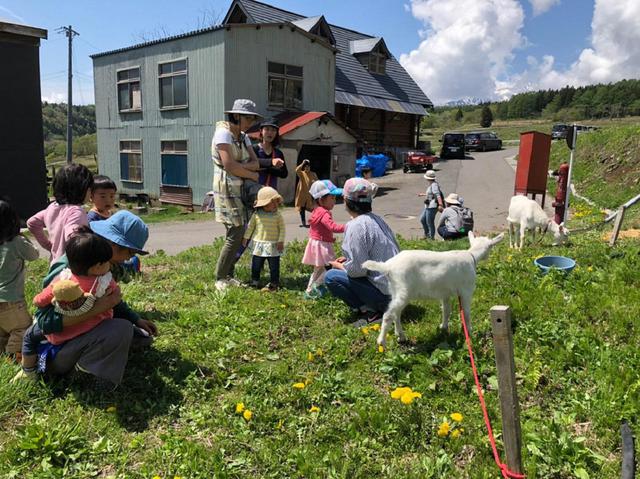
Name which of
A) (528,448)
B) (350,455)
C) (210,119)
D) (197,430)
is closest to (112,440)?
(197,430)

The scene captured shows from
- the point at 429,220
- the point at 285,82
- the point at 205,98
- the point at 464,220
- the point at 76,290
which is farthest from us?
the point at 285,82

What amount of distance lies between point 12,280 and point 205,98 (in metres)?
17.7

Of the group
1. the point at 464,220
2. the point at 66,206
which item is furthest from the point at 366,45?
the point at 66,206

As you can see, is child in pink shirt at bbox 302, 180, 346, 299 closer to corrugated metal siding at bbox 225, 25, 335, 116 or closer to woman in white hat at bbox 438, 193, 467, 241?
woman in white hat at bbox 438, 193, 467, 241

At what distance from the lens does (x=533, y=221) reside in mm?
8570

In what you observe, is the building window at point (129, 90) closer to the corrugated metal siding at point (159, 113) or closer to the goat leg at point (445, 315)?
the corrugated metal siding at point (159, 113)

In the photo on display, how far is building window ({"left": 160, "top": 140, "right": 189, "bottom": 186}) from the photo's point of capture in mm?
Answer: 22234

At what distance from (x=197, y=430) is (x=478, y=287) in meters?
3.58

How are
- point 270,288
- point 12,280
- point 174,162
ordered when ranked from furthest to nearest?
point 174,162 → point 270,288 → point 12,280

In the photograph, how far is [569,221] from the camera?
13289 millimetres

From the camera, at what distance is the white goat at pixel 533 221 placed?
851cm

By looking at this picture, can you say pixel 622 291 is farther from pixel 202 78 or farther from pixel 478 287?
pixel 202 78

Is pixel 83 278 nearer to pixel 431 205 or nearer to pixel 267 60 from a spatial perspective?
pixel 431 205

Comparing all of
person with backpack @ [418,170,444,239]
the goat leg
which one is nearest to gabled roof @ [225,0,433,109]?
person with backpack @ [418,170,444,239]
